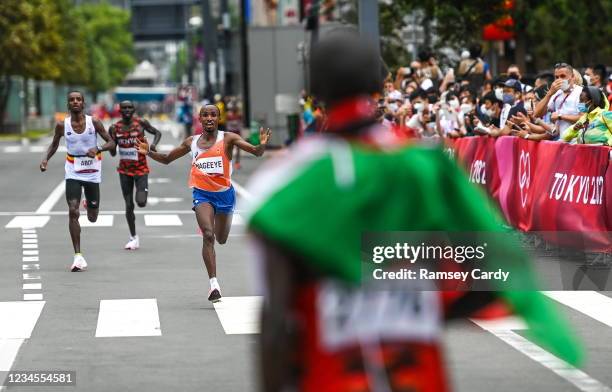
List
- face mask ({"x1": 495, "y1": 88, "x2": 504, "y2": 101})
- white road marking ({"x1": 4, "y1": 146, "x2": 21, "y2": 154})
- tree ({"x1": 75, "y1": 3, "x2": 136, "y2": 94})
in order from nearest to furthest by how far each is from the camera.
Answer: face mask ({"x1": 495, "y1": 88, "x2": 504, "y2": 101})
white road marking ({"x1": 4, "y1": 146, "x2": 21, "y2": 154})
tree ({"x1": 75, "y1": 3, "x2": 136, "y2": 94})

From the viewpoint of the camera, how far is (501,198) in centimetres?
1777

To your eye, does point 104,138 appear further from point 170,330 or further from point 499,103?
point 499,103

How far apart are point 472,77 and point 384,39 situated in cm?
1168

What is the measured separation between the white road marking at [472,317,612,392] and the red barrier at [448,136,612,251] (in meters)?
3.35

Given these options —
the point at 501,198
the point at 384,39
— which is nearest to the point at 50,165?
the point at 384,39

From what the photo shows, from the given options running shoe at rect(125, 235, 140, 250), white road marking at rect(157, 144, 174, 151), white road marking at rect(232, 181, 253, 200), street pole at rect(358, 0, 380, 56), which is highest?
street pole at rect(358, 0, 380, 56)

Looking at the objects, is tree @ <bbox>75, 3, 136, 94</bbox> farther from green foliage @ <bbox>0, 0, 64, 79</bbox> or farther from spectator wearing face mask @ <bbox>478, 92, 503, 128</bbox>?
spectator wearing face mask @ <bbox>478, 92, 503, 128</bbox>

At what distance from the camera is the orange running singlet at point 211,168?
12992 millimetres

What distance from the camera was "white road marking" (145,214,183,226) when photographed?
21.4 m

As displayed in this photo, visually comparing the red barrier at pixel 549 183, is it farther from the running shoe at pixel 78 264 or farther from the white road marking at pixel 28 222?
the white road marking at pixel 28 222

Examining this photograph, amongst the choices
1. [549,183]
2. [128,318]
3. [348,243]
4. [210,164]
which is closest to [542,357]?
[128,318]

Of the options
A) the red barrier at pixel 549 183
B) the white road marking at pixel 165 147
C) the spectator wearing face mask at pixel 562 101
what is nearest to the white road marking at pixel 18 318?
the red barrier at pixel 549 183

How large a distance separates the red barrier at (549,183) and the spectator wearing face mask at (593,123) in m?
0.21

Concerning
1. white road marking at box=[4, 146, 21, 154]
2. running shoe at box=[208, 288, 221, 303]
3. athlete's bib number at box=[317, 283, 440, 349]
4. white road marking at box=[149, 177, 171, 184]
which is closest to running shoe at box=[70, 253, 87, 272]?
running shoe at box=[208, 288, 221, 303]
